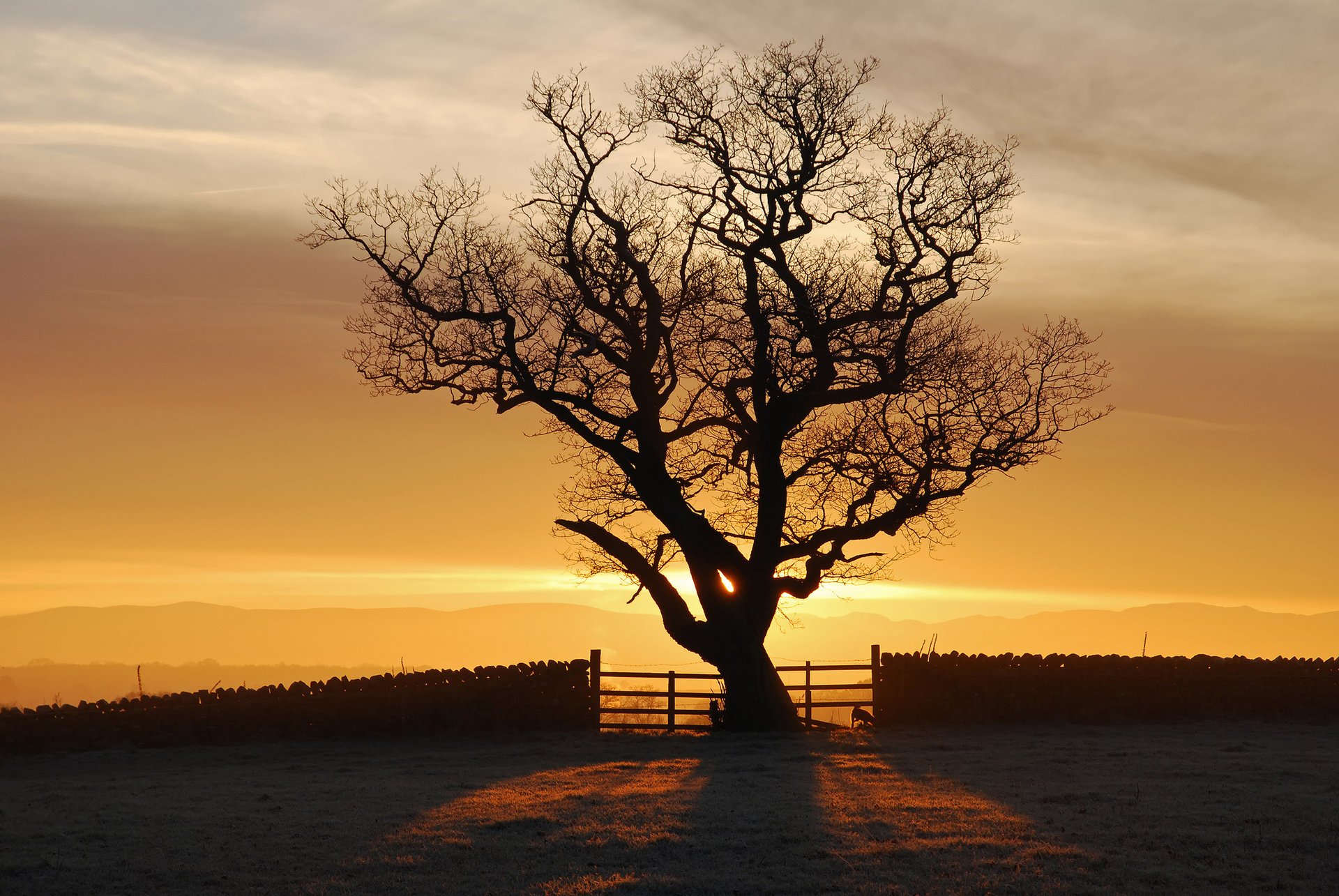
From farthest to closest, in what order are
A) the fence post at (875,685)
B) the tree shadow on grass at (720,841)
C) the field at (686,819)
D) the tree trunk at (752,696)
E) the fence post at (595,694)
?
the fence post at (875,685), the fence post at (595,694), the tree trunk at (752,696), the field at (686,819), the tree shadow on grass at (720,841)

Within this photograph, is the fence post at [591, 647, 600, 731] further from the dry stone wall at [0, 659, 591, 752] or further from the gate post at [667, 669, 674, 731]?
the gate post at [667, 669, 674, 731]

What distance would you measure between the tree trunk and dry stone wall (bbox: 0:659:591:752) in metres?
3.19

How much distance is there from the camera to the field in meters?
11.9

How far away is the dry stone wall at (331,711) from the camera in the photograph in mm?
23234

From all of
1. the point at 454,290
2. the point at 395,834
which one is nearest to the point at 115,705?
the point at 454,290

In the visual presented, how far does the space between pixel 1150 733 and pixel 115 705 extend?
21.2 meters

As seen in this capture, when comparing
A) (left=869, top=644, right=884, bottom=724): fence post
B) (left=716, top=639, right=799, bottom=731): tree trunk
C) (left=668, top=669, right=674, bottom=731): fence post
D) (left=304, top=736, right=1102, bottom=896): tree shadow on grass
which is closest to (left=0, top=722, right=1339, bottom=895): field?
(left=304, top=736, right=1102, bottom=896): tree shadow on grass

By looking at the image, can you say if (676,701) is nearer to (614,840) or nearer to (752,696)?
(752,696)

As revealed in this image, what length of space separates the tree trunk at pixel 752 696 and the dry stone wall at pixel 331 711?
126 inches

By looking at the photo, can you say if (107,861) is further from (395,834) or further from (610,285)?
(610,285)

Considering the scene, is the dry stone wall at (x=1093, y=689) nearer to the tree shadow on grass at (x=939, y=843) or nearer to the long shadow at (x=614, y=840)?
the long shadow at (x=614, y=840)

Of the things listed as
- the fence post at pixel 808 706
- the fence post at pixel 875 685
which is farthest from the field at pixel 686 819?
the fence post at pixel 875 685

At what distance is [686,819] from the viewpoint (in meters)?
14.6

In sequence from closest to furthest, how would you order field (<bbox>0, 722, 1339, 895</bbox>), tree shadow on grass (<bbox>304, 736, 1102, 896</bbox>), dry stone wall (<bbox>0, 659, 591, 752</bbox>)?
tree shadow on grass (<bbox>304, 736, 1102, 896</bbox>) < field (<bbox>0, 722, 1339, 895</bbox>) < dry stone wall (<bbox>0, 659, 591, 752</bbox>)
